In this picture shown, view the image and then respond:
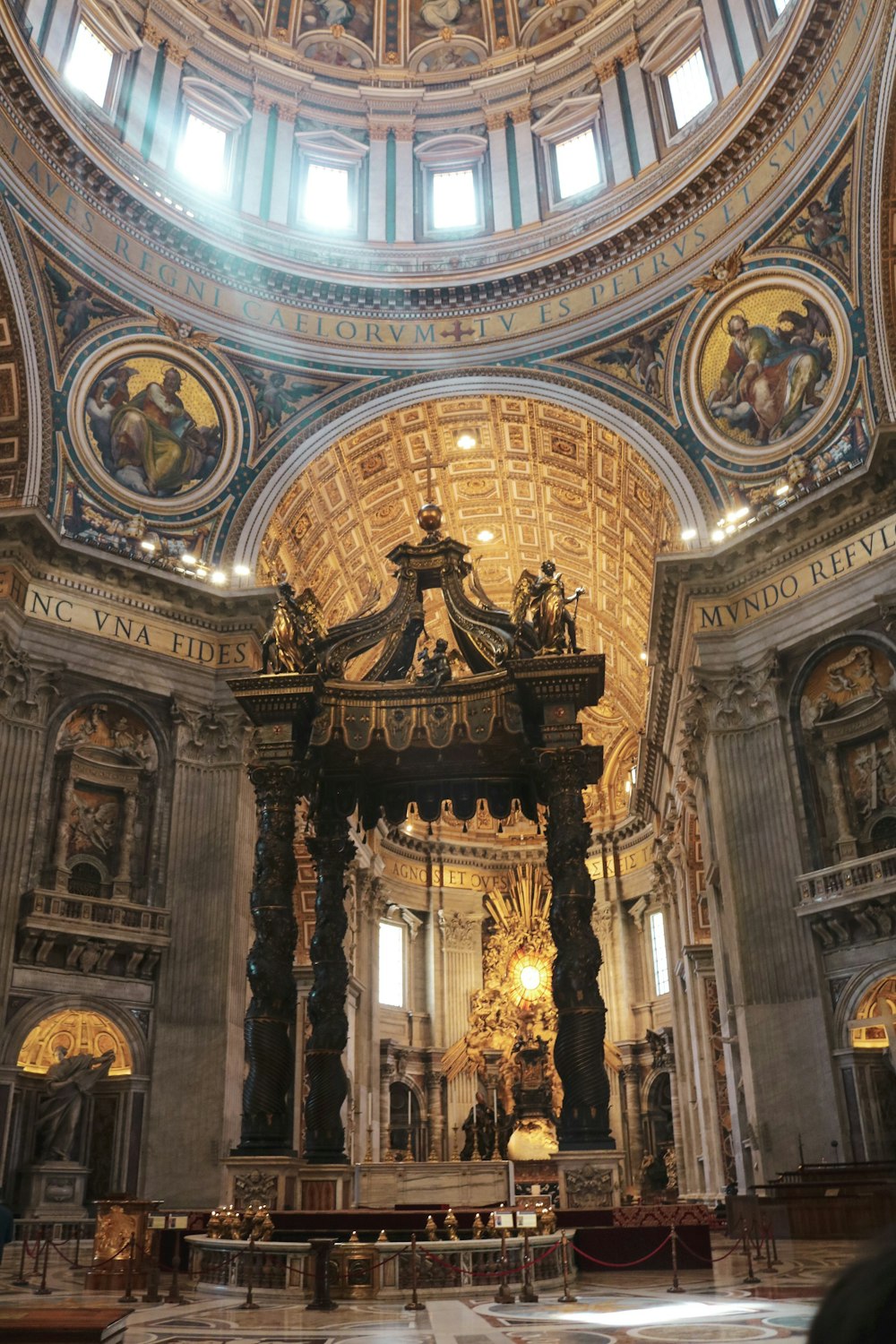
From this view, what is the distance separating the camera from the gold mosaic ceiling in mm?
21297

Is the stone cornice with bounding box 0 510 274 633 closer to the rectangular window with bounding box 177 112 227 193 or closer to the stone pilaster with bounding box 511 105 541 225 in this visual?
the rectangular window with bounding box 177 112 227 193

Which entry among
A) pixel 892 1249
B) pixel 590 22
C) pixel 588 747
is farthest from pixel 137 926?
pixel 590 22

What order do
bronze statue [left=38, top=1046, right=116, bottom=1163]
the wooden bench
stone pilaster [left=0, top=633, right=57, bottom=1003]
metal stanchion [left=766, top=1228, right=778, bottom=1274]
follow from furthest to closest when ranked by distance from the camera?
stone pilaster [left=0, top=633, right=57, bottom=1003], bronze statue [left=38, top=1046, right=116, bottom=1163], metal stanchion [left=766, top=1228, right=778, bottom=1274], the wooden bench

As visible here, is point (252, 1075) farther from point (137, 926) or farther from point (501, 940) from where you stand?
point (501, 940)

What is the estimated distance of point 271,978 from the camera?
10469 millimetres

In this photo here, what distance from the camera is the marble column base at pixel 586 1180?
31.9ft

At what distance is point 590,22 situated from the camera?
72.5 ft

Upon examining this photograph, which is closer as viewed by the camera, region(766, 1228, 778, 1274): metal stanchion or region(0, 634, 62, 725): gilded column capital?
region(766, 1228, 778, 1274): metal stanchion

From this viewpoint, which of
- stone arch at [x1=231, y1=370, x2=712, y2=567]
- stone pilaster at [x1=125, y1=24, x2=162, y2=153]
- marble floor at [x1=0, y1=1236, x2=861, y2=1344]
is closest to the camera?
marble floor at [x1=0, y1=1236, x2=861, y2=1344]

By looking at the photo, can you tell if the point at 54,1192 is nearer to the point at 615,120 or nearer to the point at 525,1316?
the point at 525,1316

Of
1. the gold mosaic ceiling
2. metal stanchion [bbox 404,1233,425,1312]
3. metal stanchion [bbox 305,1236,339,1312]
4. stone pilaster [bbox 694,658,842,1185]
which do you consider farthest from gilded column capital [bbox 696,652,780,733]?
metal stanchion [bbox 305,1236,339,1312]

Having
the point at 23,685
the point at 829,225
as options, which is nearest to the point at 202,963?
the point at 23,685

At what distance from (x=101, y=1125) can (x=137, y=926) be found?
8.35 ft

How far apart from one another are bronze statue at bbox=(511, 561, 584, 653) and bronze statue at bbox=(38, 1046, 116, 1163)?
27.8ft
